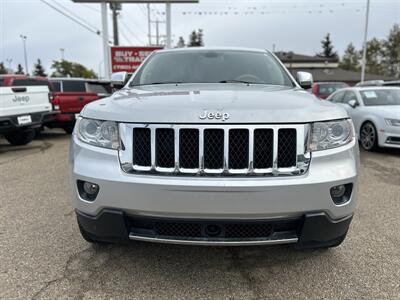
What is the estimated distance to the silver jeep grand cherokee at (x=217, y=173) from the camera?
2.12m

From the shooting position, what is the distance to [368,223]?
11.7 ft

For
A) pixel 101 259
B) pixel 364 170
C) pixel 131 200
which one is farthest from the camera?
pixel 364 170

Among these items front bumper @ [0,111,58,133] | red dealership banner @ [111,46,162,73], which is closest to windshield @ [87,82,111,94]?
front bumper @ [0,111,58,133]

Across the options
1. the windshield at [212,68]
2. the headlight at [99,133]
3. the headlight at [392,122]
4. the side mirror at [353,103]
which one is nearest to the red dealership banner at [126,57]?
the side mirror at [353,103]

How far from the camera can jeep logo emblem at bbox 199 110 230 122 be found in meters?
2.19

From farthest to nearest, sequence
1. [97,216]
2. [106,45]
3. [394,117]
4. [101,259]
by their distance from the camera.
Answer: [106,45] → [394,117] → [101,259] → [97,216]

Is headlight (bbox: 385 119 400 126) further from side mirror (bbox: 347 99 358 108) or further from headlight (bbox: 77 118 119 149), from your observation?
headlight (bbox: 77 118 119 149)

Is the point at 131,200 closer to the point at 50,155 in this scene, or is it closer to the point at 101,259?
the point at 101,259

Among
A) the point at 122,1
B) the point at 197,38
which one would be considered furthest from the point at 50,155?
the point at 197,38

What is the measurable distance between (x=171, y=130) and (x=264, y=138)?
567 millimetres

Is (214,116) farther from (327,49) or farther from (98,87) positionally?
(327,49)

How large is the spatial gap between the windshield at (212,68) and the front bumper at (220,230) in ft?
5.46

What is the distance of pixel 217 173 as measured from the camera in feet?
7.16

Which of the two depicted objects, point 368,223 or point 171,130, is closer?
point 171,130
